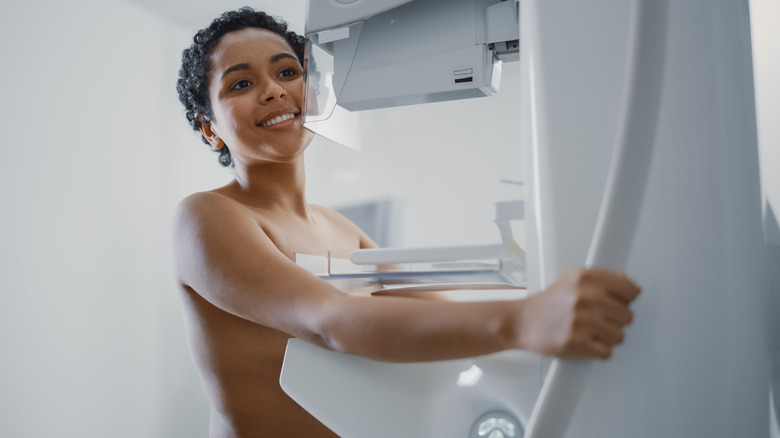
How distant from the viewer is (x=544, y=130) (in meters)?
0.50

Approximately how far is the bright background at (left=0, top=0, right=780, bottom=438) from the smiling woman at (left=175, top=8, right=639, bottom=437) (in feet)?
1.95

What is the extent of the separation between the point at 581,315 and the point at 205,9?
10.1 feet

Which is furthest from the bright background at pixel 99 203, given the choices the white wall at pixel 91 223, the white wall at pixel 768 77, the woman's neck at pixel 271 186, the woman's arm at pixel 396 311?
the white wall at pixel 768 77

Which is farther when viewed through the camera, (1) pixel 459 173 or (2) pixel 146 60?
(2) pixel 146 60

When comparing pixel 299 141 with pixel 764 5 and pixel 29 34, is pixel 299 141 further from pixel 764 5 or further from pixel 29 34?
pixel 29 34

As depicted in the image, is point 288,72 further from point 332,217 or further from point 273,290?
point 273,290

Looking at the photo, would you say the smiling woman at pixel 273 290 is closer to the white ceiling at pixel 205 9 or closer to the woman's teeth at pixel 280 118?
the woman's teeth at pixel 280 118

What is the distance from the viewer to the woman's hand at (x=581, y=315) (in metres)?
0.43

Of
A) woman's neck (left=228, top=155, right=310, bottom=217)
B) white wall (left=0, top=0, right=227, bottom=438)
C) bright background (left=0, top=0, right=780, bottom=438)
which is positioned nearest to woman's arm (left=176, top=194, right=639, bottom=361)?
woman's neck (left=228, top=155, right=310, bottom=217)

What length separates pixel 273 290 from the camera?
693mm

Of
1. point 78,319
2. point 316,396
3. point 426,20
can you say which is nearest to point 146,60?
point 78,319

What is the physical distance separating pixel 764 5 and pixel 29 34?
2.59 metres

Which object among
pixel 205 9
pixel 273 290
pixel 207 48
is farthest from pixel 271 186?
pixel 205 9

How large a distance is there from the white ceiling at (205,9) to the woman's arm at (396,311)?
2440 millimetres
